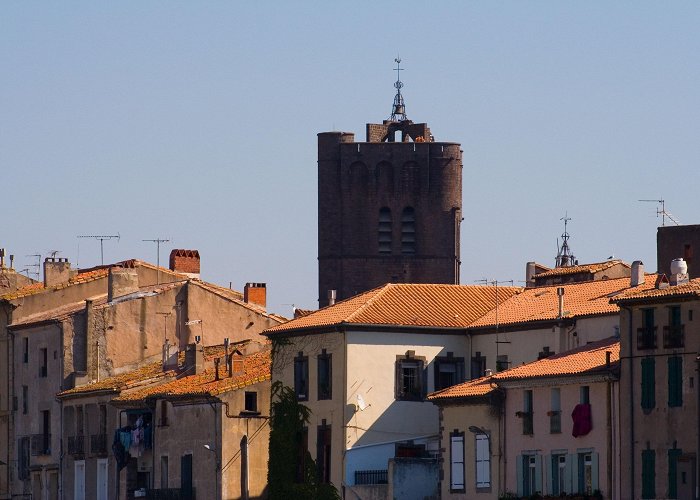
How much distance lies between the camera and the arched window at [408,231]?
154 meters

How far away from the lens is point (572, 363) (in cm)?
7925

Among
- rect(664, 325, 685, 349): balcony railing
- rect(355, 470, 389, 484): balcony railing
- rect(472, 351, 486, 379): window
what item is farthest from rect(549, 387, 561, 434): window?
rect(472, 351, 486, 379): window

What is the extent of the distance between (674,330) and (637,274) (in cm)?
1125

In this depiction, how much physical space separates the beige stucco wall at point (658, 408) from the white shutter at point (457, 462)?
9.11m

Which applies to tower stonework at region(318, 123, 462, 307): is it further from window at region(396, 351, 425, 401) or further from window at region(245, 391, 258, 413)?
window at region(396, 351, 425, 401)

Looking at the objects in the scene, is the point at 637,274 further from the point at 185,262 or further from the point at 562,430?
the point at 185,262

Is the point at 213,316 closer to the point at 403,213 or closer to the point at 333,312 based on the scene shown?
the point at 333,312

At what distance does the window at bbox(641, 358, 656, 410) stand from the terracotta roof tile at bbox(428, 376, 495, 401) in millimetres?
8187

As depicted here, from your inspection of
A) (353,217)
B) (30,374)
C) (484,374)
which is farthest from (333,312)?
(353,217)

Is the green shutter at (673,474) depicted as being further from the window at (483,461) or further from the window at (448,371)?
the window at (448,371)

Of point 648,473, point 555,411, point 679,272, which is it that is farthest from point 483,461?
point 679,272

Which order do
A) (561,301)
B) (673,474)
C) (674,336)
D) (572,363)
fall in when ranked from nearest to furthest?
(673,474) → (674,336) → (572,363) → (561,301)

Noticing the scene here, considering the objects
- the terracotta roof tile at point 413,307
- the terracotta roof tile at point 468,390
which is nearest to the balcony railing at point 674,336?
the terracotta roof tile at point 468,390

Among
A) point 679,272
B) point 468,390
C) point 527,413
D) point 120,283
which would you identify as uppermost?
point 120,283
